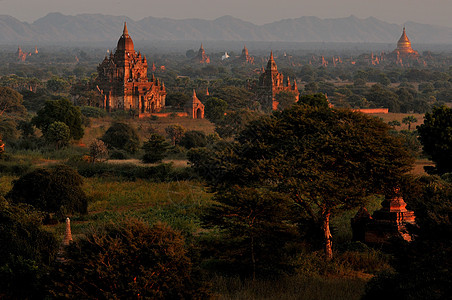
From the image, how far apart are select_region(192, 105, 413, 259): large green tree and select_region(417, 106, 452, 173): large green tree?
9442mm

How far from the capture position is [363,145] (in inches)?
840

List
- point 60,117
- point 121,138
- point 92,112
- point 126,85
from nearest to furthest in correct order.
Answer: point 60,117 < point 121,138 < point 92,112 < point 126,85

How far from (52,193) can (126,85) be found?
5003 cm

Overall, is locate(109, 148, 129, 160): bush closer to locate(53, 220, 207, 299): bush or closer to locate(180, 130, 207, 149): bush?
locate(180, 130, 207, 149): bush

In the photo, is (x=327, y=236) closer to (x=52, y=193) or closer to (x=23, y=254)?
(x=23, y=254)

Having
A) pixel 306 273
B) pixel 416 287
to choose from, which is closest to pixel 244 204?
pixel 306 273

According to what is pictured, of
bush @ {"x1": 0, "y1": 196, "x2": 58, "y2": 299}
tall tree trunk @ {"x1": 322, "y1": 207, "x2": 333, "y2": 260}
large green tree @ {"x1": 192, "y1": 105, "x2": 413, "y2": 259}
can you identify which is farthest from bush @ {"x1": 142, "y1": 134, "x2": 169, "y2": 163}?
tall tree trunk @ {"x1": 322, "y1": 207, "x2": 333, "y2": 260}

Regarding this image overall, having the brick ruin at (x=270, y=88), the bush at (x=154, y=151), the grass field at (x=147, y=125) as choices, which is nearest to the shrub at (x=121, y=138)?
the grass field at (x=147, y=125)

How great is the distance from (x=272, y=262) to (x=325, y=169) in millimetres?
4029

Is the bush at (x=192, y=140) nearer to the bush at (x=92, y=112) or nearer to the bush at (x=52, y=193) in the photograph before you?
the bush at (x=92, y=112)

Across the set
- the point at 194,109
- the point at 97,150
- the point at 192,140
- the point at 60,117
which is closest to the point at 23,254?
the point at 97,150

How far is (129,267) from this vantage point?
15.1m

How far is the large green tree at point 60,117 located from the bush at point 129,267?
4043 cm

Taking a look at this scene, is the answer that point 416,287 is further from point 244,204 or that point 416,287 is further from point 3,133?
point 3,133
